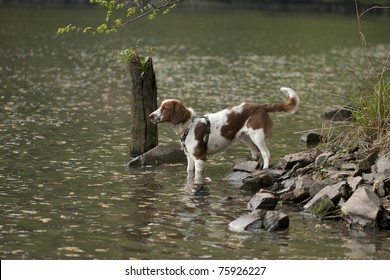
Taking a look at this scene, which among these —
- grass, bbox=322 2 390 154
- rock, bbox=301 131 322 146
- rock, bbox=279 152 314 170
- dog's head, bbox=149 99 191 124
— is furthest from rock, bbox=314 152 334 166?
rock, bbox=301 131 322 146

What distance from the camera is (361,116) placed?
643 inches

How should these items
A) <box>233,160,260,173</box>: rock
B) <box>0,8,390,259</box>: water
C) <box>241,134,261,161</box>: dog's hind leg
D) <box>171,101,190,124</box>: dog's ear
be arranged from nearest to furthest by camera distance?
<box>0,8,390,259</box>: water → <box>171,101,190,124</box>: dog's ear → <box>233,160,260,173</box>: rock → <box>241,134,261,161</box>: dog's hind leg

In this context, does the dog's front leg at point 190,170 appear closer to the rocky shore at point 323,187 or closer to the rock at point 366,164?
the rocky shore at point 323,187

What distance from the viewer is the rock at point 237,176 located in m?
16.6

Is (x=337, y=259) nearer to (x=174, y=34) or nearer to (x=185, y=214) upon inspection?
(x=185, y=214)

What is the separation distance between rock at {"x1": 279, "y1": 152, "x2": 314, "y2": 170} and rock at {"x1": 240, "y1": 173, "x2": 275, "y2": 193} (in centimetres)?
65

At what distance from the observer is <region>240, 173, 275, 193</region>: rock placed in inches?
617

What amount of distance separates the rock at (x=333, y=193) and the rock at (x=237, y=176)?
2.54m

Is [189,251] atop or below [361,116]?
below

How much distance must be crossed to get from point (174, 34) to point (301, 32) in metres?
11.1

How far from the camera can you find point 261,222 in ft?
42.0

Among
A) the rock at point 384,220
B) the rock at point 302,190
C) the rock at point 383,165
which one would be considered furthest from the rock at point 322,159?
the rock at point 384,220

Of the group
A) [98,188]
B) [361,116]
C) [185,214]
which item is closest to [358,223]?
[185,214]

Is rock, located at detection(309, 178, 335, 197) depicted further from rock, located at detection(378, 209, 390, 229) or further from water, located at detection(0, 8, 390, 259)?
rock, located at detection(378, 209, 390, 229)
